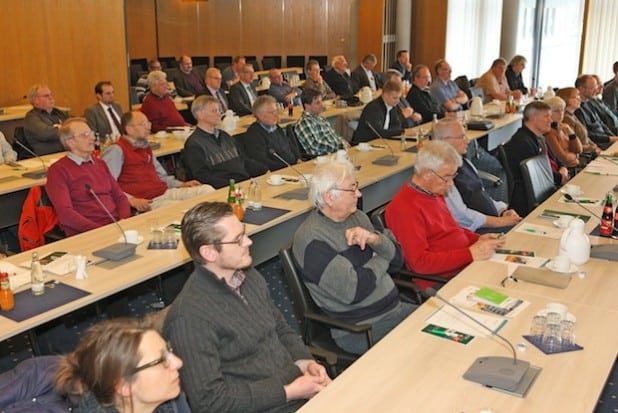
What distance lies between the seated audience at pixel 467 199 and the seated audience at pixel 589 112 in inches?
129

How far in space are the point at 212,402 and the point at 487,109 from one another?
22.7 feet

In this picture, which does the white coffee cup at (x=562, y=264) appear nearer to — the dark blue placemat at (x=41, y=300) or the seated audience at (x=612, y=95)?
the dark blue placemat at (x=41, y=300)

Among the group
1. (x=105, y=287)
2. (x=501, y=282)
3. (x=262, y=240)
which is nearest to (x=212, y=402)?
(x=105, y=287)

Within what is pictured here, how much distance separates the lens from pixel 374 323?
9.23 feet

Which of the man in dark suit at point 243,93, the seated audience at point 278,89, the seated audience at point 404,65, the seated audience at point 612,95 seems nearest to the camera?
the man in dark suit at point 243,93

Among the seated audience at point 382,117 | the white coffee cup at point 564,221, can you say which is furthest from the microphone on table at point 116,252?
the seated audience at point 382,117

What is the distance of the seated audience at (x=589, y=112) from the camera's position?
7.34 metres

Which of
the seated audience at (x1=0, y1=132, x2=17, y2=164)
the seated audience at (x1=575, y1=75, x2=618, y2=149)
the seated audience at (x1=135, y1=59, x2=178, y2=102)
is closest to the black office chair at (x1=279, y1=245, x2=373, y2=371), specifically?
the seated audience at (x1=0, y1=132, x2=17, y2=164)

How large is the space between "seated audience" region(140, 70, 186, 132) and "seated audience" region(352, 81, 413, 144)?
206 centimetres

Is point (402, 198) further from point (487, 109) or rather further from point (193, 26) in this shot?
point (193, 26)

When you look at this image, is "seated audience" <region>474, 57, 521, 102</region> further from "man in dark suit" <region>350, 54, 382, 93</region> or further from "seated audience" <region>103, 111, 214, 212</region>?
"seated audience" <region>103, 111, 214, 212</region>

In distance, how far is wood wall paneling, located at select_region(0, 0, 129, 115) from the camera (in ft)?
25.5

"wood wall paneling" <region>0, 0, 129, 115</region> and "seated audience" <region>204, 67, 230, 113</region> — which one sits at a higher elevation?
"wood wall paneling" <region>0, 0, 129, 115</region>

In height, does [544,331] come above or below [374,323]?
above
